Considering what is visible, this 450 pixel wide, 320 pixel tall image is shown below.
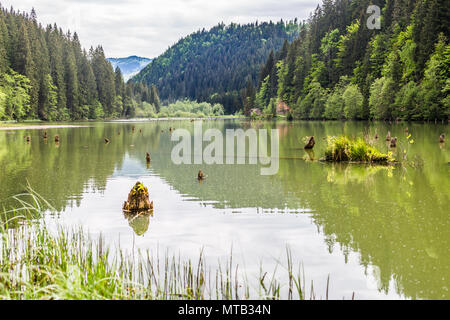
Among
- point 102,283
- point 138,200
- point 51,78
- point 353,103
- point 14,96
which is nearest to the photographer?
point 102,283

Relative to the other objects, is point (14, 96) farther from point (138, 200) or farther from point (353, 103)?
point (138, 200)

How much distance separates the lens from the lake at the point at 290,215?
808 centimetres

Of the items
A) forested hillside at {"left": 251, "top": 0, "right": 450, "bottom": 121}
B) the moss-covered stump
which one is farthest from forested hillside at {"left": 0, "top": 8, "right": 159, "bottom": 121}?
the moss-covered stump

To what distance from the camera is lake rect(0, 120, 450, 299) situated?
26.5 ft

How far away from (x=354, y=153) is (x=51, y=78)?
9086 cm

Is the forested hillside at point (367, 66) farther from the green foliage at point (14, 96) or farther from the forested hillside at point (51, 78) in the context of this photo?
the green foliage at point (14, 96)

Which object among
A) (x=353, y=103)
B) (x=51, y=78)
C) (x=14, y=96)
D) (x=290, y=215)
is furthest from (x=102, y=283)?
(x=51, y=78)

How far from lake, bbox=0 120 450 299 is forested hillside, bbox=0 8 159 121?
55.1 metres

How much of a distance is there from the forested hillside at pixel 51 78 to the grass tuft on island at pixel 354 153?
5521 cm

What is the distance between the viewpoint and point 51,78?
101 m

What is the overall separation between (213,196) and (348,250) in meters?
6.60

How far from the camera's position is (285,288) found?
7.21 meters

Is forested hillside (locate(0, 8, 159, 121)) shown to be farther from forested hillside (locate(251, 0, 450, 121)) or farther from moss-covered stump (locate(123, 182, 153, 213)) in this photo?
moss-covered stump (locate(123, 182, 153, 213))
